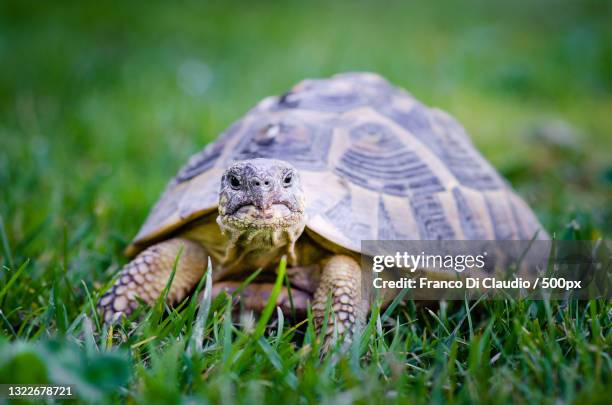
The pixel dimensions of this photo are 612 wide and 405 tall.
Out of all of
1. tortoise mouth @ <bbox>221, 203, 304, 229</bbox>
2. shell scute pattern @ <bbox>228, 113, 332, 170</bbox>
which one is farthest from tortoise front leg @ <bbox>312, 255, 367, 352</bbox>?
shell scute pattern @ <bbox>228, 113, 332, 170</bbox>

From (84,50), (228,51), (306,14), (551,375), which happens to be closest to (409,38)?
(306,14)

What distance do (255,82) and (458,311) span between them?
13.8 ft

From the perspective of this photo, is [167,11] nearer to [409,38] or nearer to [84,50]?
[84,50]

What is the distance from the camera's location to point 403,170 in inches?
99.6

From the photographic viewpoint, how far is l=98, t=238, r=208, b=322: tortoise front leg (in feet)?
6.96

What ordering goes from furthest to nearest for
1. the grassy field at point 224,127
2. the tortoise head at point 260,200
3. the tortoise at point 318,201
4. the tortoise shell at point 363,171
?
the tortoise shell at point 363,171
the tortoise at point 318,201
the tortoise head at point 260,200
the grassy field at point 224,127

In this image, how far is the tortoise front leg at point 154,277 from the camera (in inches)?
83.5

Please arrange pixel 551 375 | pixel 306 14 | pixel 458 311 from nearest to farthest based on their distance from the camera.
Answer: pixel 551 375, pixel 458 311, pixel 306 14

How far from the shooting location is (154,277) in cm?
223

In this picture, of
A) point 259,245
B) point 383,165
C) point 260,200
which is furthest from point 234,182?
point 383,165

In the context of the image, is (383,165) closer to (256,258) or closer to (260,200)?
(256,258)

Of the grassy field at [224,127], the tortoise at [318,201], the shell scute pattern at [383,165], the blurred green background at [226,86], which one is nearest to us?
the grassy field at [224,127]

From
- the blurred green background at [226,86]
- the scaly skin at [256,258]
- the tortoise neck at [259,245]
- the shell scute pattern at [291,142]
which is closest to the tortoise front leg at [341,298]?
the scaly skin at [256,258]

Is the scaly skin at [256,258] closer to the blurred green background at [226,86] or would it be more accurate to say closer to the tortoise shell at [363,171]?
the tortoise shell at [363,171]
